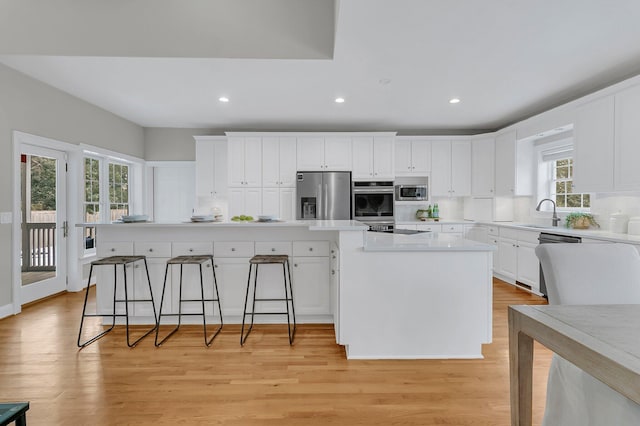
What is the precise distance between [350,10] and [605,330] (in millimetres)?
2293

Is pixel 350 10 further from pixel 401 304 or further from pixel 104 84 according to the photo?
pixel 104 84

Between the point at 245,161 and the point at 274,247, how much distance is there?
265cm

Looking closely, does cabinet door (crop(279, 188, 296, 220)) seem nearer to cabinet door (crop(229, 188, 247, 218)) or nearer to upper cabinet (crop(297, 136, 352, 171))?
upper cabinet (crop(297, 136, 352, 171))

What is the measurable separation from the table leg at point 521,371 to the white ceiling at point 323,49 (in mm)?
2093

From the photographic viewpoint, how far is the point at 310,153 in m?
5.23

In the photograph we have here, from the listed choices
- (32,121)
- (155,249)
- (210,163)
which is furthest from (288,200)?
(32,121)

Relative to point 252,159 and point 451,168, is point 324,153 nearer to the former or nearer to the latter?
point 252,159

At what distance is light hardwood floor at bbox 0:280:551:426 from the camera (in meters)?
1.71

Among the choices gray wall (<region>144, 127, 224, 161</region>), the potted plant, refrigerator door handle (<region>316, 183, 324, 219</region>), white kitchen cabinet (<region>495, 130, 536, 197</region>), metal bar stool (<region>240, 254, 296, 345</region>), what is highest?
gray wall (<region>144, 127, 224, 161</region>)

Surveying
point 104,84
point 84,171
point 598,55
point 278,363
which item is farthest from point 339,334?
point 84,171

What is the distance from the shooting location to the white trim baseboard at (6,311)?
3221 mm

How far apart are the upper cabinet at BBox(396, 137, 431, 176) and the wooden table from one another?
4.44 meters

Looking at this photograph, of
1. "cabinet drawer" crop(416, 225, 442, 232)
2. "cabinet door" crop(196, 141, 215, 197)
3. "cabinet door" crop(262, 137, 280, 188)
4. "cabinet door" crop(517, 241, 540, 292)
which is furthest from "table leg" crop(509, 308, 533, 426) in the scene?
"cabinet door" crop(196, 141, 215, 197)

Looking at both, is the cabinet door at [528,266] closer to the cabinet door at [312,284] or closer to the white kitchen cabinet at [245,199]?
the cabinet door at [312,284]
